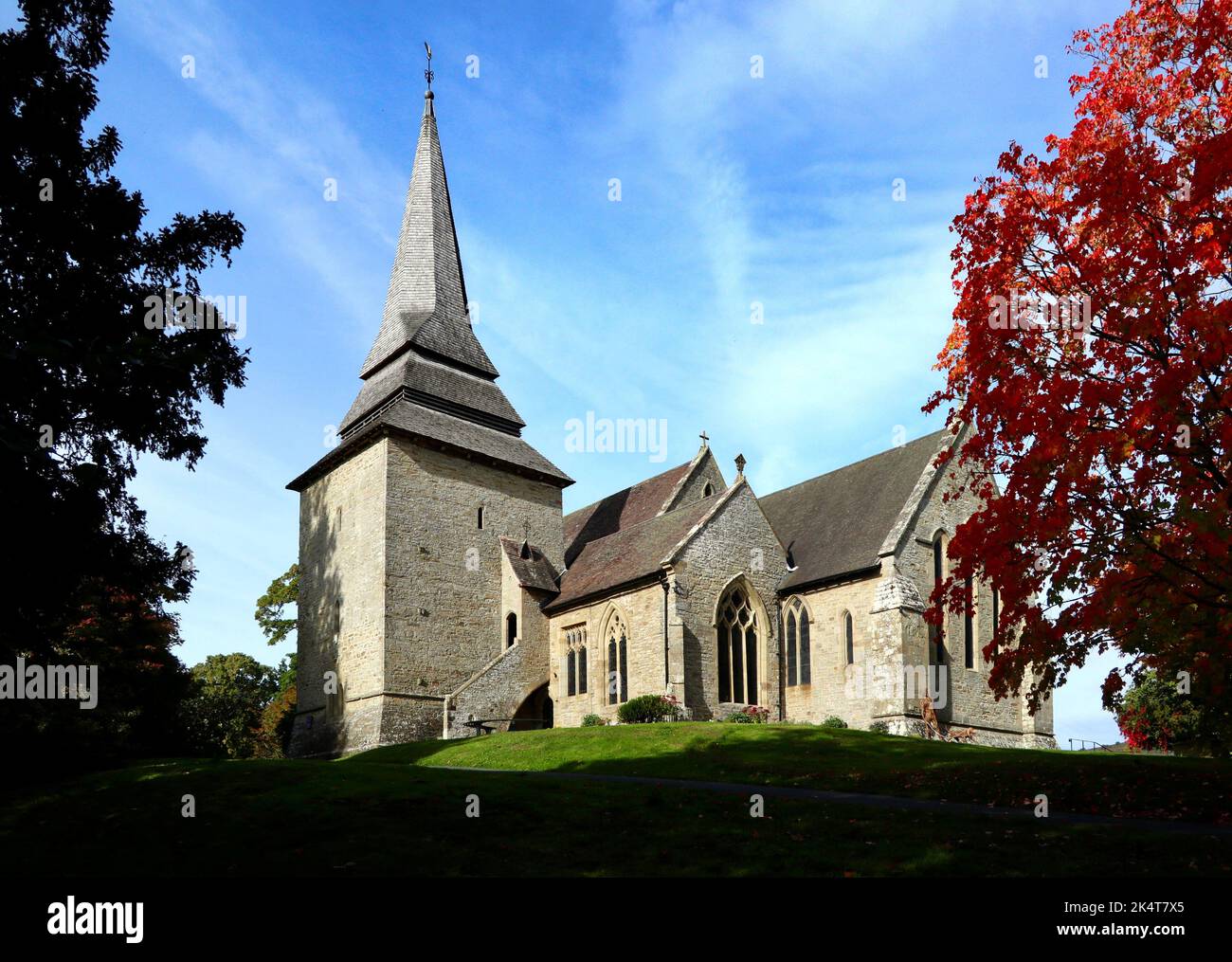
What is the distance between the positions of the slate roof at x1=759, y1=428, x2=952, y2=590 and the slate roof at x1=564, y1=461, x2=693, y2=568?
435 centimetres

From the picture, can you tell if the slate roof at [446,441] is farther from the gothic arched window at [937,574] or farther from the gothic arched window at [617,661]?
the gothic arched window at [937,574]

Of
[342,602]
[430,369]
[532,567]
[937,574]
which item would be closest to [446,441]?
[430,369]

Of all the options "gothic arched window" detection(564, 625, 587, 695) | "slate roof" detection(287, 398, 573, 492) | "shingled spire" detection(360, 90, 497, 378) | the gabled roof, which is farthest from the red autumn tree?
"shingled spire" detection(360, 90, 497, 378)

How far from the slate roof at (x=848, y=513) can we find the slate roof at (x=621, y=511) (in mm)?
4354

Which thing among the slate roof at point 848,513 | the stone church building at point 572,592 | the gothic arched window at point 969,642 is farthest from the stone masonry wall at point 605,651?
the gothic arched window at point 969,642

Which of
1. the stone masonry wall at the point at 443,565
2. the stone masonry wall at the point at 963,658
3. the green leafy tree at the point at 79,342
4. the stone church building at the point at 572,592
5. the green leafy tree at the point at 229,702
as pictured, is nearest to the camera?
the green leafy tree at the point at 79,342

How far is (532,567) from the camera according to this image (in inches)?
1389

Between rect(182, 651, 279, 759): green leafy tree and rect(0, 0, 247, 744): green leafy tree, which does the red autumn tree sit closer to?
rect(0, 0, 247, 744): green leafy tree

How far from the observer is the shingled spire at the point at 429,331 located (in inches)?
1443

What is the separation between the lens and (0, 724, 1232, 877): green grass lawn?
1034cm

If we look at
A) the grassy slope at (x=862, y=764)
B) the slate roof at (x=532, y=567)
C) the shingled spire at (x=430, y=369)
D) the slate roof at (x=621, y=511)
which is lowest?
the grassy slope at (x=862, y=764)

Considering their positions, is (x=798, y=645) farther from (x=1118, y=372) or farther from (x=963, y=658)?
(x=1118, y=372)

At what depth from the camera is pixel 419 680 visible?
3152 cm

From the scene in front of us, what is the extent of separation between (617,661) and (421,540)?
7.68 meters
